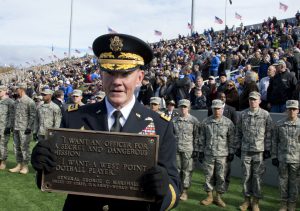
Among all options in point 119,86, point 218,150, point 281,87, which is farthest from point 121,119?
point 281,87

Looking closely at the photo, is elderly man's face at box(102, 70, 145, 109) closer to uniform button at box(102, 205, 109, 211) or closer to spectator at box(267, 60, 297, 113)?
uniform button at box(102, 205, 109, 211)

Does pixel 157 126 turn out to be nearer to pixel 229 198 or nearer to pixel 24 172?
pixel 229 198

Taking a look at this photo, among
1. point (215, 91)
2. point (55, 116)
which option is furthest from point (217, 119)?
point (55, 116)

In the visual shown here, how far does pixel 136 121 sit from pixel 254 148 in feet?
19.9

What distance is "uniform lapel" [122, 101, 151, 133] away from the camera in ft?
8.84

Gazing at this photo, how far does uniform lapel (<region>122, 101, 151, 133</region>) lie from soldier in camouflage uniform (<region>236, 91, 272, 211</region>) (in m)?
5.98

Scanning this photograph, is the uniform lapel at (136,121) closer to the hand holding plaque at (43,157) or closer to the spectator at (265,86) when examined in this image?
the hand holding plaque at (43,157)

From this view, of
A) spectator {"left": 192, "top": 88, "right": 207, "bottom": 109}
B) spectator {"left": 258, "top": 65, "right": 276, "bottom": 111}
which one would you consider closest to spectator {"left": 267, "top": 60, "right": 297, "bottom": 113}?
spectator {"left": 258, "top": 65, "right": 276, "bottom": 111}

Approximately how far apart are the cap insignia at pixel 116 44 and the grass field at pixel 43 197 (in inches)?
231

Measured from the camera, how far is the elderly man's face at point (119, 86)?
2562mm

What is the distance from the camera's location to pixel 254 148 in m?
8.29

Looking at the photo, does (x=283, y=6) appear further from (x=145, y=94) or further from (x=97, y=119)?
(x=97, y=119)

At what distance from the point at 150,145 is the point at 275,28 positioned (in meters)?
26.1

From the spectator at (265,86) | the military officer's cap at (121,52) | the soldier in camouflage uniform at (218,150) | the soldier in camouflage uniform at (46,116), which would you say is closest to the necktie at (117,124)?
the military officer's cap at (121,52)
